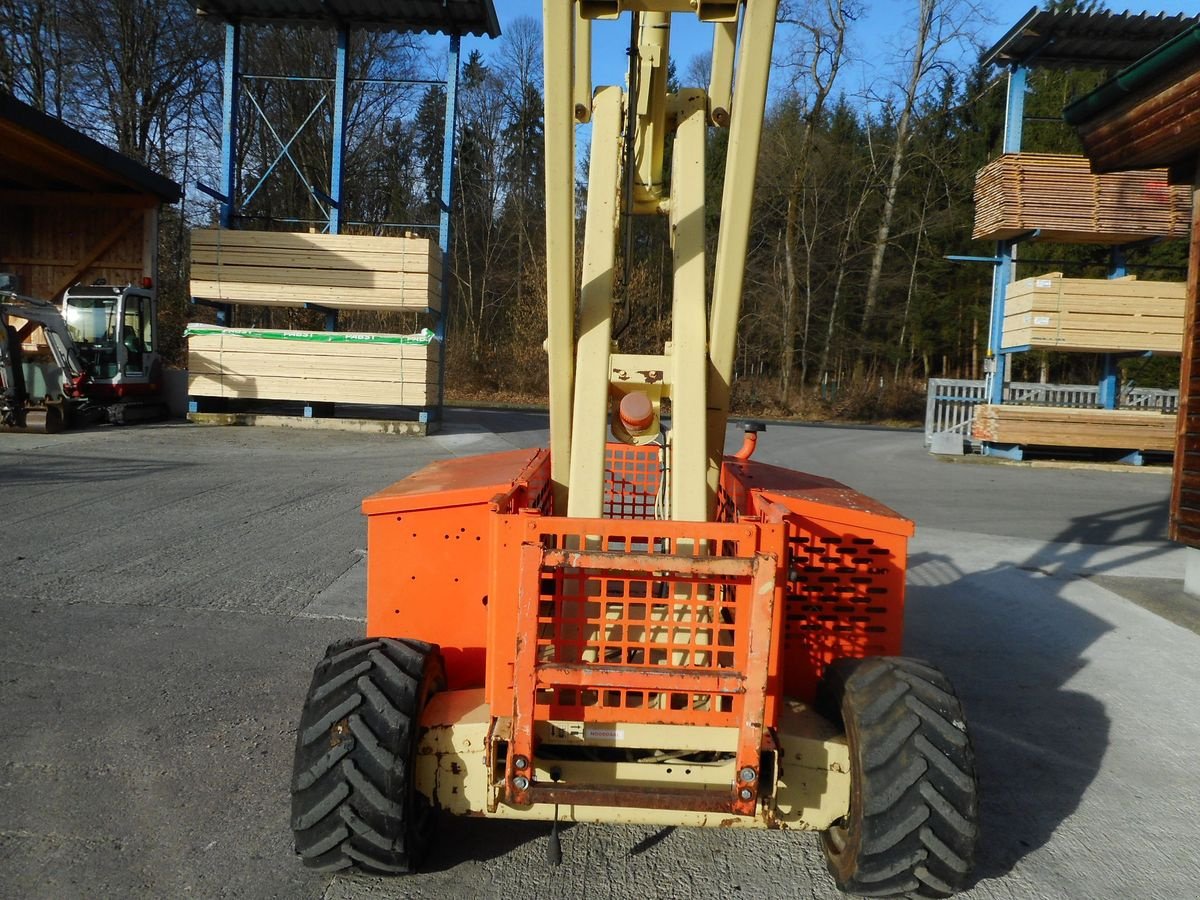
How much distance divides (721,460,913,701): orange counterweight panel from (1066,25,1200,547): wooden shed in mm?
5098

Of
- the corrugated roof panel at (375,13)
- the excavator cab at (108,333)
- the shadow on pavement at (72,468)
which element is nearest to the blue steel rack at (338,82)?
the corrugated roof panel at (375,13)

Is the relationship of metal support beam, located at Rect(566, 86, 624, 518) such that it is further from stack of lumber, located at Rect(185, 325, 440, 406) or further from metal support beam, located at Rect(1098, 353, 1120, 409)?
metal support beam, located at Rect(1098, 353, 1120, 409)

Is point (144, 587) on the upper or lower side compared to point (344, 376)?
lower

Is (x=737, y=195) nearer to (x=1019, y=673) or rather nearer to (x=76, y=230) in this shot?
(x=1019, y=673)

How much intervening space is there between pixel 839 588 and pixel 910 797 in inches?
46.9

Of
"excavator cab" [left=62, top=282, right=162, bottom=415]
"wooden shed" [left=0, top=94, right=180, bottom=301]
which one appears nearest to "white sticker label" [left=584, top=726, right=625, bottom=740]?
"excavator cab" [left=62, top=282, right=162, bottom=415]

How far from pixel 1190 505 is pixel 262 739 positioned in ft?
23.8

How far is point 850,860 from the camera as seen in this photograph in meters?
2.76

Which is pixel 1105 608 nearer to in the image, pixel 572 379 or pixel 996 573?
pixel 996 573

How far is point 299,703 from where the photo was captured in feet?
14.9

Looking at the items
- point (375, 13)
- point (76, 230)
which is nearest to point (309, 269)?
point (375, 13)

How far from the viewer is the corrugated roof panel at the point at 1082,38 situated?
16.8 meters

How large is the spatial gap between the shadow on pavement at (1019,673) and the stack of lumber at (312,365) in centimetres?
1203

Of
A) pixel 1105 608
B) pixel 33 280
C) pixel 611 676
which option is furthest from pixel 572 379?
pixel 33 280
